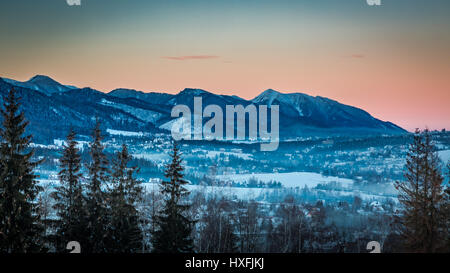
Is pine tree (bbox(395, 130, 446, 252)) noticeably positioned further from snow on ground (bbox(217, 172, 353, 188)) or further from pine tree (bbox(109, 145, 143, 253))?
snow on ground (bbox(217, 172, 353, 188))

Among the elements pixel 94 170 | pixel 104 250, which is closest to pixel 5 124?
pixel 94 170

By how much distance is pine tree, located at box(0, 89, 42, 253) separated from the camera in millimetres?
25734

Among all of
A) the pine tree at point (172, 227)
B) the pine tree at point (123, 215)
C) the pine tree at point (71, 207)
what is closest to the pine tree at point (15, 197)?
the pine tree at point (71, 207)

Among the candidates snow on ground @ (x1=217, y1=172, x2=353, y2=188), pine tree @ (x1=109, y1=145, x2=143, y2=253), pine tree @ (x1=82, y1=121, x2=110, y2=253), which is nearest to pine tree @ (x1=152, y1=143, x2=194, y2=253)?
pine tree @ (x1=109, y1=145, x2=143, y2=253)

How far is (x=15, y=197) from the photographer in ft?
85.7

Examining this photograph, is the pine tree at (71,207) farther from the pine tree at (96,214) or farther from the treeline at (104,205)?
the pine tree at (96,214)

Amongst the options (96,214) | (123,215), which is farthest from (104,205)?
(123,215)

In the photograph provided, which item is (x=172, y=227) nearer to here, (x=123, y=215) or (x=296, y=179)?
(x=123, y=215)

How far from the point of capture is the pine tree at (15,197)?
25734mm

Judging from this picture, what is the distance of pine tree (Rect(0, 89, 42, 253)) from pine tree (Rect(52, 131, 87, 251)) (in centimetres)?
288

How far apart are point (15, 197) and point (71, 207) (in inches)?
193
